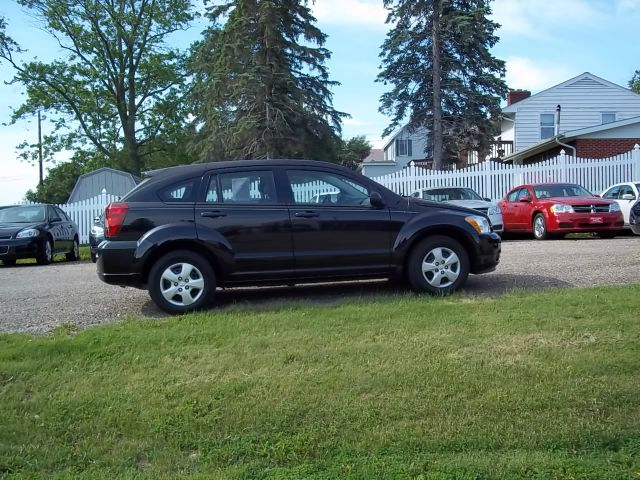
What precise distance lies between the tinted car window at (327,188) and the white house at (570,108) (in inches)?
1082

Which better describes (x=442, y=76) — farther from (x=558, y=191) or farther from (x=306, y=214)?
(x=306, y=214)

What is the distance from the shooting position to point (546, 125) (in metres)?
A: 32.6

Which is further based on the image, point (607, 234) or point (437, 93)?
point (437, 93)

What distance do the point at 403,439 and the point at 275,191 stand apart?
12.2 feet

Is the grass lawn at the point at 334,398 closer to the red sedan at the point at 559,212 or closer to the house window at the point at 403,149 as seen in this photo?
the red sedan at the point at 559,212

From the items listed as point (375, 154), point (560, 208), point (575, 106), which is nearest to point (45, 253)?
point (560, 208)

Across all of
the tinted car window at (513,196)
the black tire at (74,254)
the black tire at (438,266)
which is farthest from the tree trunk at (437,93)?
the black tire at (438,266)

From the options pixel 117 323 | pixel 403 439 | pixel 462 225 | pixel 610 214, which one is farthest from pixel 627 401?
pixel 610 214

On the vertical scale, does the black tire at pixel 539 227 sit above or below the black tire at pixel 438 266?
above

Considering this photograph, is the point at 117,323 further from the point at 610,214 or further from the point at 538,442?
the point at 610,214

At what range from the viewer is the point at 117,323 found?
6.16 meters

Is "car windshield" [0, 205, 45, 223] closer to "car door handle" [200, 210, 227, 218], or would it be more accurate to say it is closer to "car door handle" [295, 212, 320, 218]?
"car door handle" [200, 210, 227, 218]

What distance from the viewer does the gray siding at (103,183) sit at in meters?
24.9

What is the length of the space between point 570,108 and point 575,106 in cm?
26
